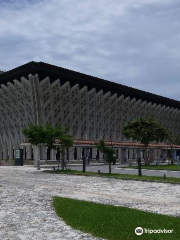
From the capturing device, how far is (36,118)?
62.8 m

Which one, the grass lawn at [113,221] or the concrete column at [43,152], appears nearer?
the grass lawn at [113,221]

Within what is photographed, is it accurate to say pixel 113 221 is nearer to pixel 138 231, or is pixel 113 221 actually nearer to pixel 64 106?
pixel 138 231

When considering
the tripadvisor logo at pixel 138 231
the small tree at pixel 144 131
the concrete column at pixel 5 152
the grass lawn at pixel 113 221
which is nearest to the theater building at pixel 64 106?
the concrete column at pixel 5 152

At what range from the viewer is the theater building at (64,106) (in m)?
63.2

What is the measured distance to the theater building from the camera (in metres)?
63.2

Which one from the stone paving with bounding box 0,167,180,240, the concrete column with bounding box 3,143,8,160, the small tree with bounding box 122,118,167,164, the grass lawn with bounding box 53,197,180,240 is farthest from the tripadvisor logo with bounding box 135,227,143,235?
the concrete column with bounding box 3,143,8,160

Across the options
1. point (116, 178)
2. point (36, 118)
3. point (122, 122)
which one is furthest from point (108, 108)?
point (116, 178)

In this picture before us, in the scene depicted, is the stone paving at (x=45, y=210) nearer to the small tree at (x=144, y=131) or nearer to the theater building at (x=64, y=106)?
the small tree at (x=144, y=131)

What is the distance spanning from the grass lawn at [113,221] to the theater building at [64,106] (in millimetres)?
46122

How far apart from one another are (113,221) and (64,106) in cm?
5799

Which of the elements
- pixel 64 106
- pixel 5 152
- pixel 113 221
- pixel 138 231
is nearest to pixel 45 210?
pixel 113 221

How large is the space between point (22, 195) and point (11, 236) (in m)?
8.29

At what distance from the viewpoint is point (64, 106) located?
6812cm

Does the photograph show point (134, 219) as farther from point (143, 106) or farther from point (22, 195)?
point (143, 106)
